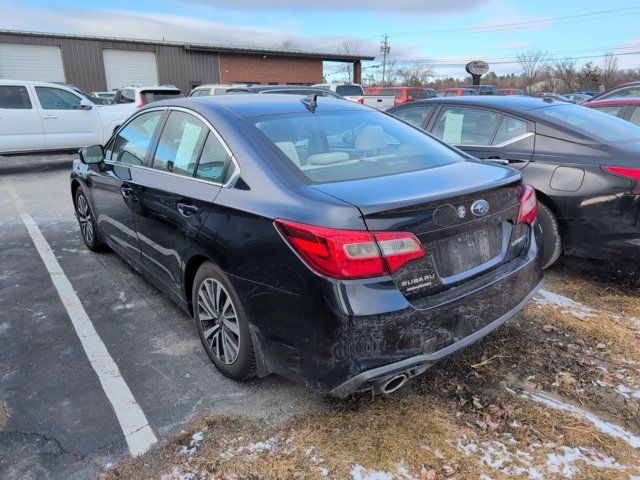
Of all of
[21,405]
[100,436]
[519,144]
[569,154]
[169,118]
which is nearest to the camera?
[100,436]

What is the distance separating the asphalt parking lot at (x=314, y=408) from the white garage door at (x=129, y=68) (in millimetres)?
31890

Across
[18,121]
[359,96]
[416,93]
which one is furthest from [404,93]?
[18,121]

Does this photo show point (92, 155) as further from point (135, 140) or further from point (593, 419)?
point (593, 419)

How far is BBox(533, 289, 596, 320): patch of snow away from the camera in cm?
372

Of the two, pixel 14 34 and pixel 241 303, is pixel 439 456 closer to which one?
pixel 241 303

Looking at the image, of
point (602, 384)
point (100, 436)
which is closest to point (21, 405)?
point (100, 436)

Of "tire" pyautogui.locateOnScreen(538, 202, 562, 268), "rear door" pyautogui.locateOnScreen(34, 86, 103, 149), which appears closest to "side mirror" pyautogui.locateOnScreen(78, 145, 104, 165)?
"tire" pyautogui.locateOnScreen(538, 202, 562, 268)

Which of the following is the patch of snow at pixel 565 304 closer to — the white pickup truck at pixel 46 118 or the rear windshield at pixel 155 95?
the white pickup truck at pixel 46 118

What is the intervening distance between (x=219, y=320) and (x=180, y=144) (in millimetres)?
1242

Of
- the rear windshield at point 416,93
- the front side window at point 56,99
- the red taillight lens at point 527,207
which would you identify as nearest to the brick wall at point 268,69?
the rear windshield at point 416,93

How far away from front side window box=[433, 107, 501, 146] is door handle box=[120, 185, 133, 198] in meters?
3.15

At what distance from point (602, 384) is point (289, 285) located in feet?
6.44

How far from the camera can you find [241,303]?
258 centimetres

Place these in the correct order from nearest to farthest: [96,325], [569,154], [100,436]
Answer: [100,436] → [96,325] → [569,154]
